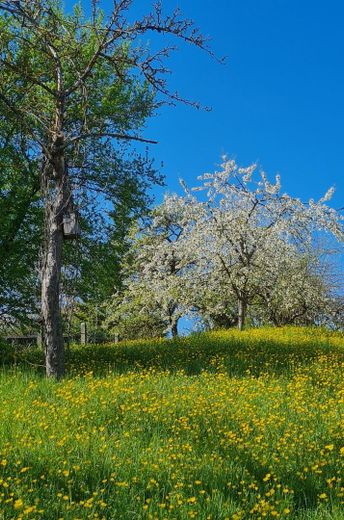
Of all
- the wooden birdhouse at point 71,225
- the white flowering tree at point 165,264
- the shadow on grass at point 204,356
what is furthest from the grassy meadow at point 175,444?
the white flowering tree at point 165,264

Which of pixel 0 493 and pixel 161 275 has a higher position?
pixel 161 275

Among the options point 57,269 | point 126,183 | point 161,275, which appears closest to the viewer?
point 57,269

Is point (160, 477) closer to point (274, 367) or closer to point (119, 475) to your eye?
point (119, 475)

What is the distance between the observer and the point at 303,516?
209 inches

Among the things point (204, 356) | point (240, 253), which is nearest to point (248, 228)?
point (240, 253)

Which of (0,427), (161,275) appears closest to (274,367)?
(0,427)

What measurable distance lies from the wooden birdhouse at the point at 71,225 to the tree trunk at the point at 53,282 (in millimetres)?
122

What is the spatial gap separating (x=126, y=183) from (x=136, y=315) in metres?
14.0

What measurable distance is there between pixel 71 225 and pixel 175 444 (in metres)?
6.11

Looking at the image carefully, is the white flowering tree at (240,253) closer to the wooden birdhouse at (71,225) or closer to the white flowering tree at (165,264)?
the white flowering tree at (165,264)

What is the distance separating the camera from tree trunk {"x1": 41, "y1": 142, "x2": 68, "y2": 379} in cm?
1155

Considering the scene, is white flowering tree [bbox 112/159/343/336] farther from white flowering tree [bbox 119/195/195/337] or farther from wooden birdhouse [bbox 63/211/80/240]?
wooden birdhouse [bbox 63/211/80/240]

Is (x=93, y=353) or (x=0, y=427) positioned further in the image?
(x=93, y=353)

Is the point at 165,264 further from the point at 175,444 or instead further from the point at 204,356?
the point at 175,444
